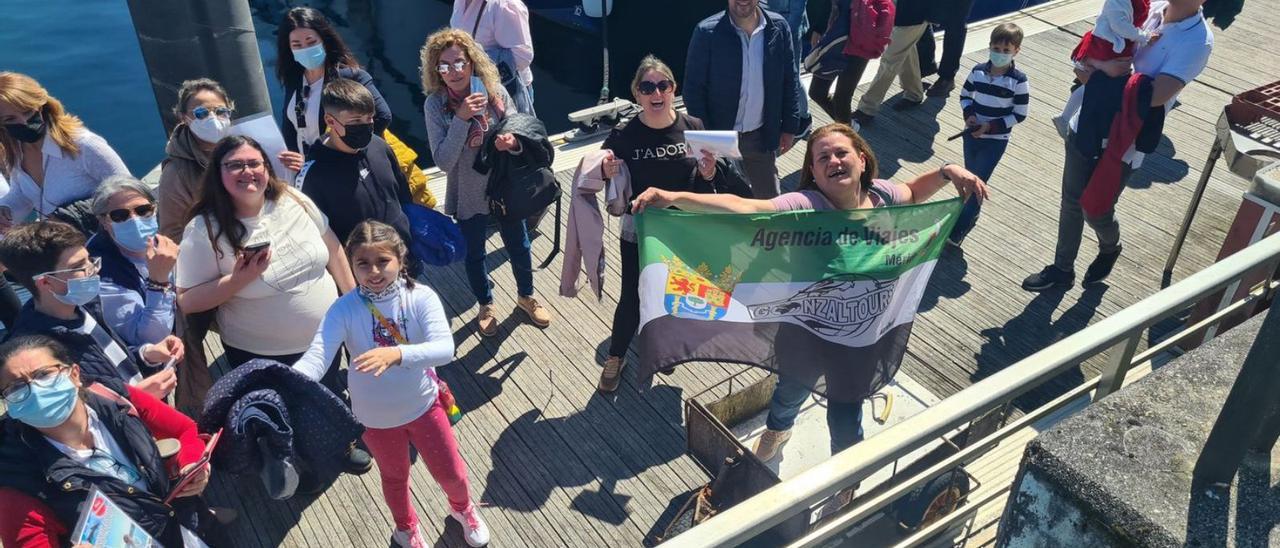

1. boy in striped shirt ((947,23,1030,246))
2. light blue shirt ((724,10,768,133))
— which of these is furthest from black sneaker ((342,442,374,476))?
boy in striped shirt ((947,23,1030,246))

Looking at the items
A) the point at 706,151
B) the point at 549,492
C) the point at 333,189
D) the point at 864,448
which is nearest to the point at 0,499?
the point at 333,189

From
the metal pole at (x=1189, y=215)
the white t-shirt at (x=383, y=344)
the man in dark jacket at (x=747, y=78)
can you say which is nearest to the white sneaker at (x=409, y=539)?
the white t-shirt at (x=383, y=344)

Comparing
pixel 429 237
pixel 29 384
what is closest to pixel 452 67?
pixel 429 237

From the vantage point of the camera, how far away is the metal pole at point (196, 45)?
18.3ft

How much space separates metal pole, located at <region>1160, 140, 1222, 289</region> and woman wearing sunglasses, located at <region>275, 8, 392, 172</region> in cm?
490

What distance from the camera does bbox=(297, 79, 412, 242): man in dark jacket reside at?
4559 mm

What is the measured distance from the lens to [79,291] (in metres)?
3.81

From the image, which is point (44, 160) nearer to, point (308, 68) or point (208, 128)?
point (208, 128)

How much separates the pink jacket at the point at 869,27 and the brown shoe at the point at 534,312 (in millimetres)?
3604

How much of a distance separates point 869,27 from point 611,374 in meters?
3.97

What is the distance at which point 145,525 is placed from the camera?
344 cm

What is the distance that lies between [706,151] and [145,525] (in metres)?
2.86

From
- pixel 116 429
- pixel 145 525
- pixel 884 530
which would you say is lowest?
pixel 884 530

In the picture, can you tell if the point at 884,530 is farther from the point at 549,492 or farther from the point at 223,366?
the point at 223,366
